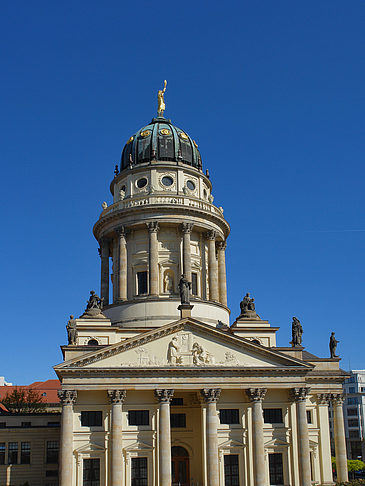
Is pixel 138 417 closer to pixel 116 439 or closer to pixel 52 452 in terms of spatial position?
pixel 116 439

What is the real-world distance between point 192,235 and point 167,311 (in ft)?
32.2

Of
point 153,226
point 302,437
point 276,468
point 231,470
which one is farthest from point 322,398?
point 153,226

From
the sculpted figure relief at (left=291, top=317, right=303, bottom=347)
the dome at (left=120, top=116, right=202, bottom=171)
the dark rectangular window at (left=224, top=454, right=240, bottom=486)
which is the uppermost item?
the dome at (left=120, top=116, right=202, bottom=171)

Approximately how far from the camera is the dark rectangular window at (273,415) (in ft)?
167

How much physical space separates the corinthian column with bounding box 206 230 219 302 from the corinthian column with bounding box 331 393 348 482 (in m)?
15.4

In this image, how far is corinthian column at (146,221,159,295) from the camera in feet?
195

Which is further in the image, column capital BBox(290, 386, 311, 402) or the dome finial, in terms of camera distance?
the dome finial

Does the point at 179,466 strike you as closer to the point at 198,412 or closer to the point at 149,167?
the point at 198,412

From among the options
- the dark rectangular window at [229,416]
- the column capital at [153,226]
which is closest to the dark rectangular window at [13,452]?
the dark rectangular window at [229,416]

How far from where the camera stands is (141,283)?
203 feet

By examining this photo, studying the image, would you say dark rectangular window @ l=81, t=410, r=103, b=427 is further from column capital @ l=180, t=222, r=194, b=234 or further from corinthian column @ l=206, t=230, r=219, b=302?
column capital @ l=180, t=222, r=194, b=234

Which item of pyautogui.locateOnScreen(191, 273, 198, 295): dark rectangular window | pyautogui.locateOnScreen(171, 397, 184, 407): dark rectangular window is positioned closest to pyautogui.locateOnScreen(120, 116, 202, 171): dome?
pyautogui.locateOnScreen(191, 273, 198, 295): dark rectangular window

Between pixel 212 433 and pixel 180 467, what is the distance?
571 centimetres

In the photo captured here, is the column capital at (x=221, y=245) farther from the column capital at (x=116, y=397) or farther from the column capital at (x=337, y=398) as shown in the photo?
the column capital at (x=116, y=397)
